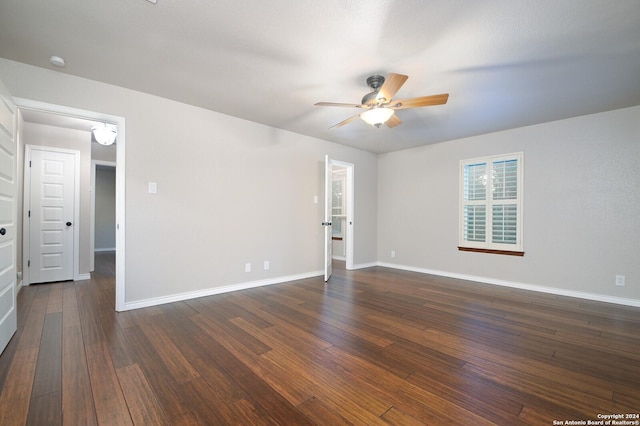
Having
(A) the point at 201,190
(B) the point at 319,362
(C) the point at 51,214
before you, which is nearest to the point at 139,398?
(B) the point at 319,362

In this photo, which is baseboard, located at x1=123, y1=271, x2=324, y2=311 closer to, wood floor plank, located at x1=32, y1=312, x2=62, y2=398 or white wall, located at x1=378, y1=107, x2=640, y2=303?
wood floor plank, located at x1=32, y1=312, x2=62, y2=398

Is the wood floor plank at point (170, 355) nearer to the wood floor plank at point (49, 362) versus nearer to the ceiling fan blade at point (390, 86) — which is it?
the wood floor plank at point (49, 362)

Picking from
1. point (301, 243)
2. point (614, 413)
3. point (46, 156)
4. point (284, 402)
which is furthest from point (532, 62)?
point (46, 156)

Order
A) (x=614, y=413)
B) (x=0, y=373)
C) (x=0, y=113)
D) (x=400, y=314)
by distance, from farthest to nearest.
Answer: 1. (x=400, y=314)
2. (x=0, y=113)
3. (x=0, y=373)
4. (x=614, y=413)

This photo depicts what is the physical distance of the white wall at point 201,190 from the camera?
9.83 feet

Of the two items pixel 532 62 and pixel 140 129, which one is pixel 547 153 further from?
pixel 140 129

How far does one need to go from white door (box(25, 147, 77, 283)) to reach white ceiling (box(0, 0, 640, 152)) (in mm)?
2539

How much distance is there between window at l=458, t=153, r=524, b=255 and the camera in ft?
13.9

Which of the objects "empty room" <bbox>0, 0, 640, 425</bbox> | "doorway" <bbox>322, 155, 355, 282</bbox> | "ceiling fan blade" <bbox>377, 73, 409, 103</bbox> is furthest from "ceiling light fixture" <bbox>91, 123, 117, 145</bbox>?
"ceiling fan blade" <bbox>377, 73, 409, 103</bbox>

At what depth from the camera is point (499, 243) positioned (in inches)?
173

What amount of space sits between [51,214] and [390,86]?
5383mm

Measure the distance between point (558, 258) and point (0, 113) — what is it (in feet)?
20.1

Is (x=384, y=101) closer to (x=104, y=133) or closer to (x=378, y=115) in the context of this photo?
(x=378, y=115)

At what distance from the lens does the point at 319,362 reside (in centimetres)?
197
